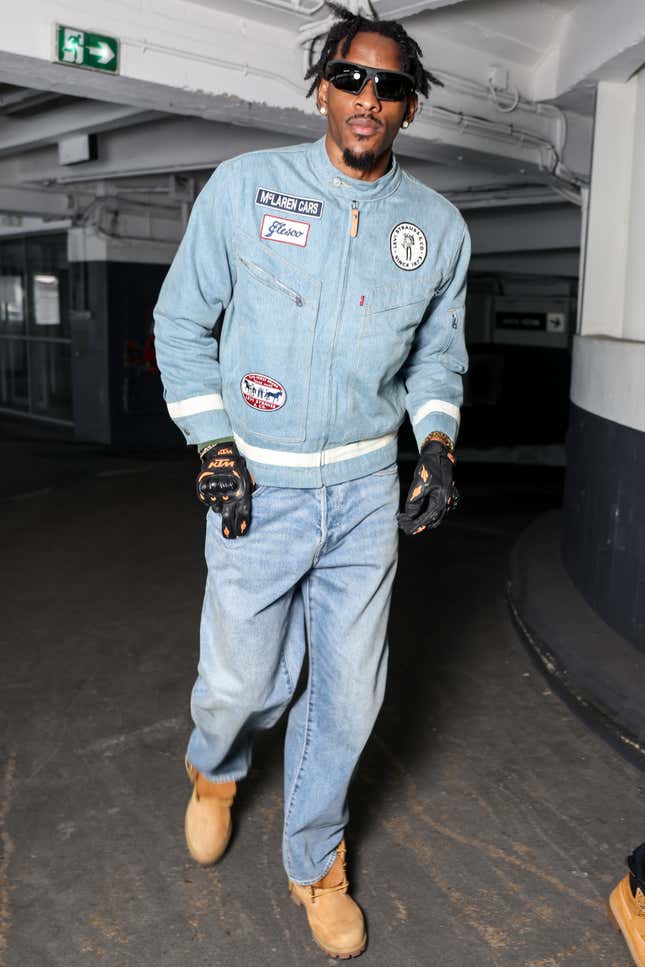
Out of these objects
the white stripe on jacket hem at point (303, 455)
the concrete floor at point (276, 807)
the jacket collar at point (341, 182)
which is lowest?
the concrete floor at point (276, 807)

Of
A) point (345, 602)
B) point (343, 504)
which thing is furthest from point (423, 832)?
point (343, 504)

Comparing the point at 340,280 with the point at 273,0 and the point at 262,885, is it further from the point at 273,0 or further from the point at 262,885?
the point at 273,0

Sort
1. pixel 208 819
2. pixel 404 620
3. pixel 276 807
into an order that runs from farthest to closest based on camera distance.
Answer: pixel 404 620, pixel 276 807, pixel 208 819

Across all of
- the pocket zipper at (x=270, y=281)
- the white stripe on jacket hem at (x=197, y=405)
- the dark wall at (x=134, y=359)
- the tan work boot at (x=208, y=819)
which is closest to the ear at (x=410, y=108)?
the pocket zipper at (x=270, y=281)

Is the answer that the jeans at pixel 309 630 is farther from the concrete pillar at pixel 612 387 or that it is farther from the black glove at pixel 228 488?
the concrete pillar at pixel 612 387

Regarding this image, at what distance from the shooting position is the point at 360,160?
190 centimetres

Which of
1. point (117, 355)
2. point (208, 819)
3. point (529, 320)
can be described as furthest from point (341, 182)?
point (529, 320)

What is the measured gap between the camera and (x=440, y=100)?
16.5ft

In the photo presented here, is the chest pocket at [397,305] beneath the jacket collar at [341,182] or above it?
beneath

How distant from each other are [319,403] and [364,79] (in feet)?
2.21

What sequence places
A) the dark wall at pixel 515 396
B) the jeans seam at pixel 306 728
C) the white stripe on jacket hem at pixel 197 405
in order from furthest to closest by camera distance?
1. the dark wall at pixel 515 396
2. the jeans seam at pixel 306 728
3. the white stripe on jacket hem at pixel 197 405

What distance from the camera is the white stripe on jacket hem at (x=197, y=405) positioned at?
1994 mm

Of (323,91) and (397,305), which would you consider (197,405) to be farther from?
(323,91)

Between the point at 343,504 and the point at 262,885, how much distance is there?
41.0 inches
